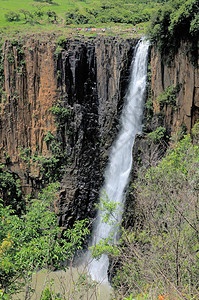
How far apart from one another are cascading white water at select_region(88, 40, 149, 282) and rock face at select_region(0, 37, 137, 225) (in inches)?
23.7

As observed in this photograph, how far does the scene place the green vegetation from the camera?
584 cm

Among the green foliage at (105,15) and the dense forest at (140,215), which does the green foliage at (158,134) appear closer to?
the dense forest at (140,215)

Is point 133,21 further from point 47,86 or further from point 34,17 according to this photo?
point 47,86

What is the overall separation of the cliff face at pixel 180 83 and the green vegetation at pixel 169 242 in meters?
3.06

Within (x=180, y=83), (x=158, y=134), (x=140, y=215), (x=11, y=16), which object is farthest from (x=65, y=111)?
(x=11, y=16)

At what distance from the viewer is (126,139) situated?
58.8ft

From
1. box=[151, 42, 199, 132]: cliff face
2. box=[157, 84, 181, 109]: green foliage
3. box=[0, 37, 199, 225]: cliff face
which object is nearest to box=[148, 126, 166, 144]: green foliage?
box=[151, 42, 199, 132]: cliff face

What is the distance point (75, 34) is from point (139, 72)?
597 cm

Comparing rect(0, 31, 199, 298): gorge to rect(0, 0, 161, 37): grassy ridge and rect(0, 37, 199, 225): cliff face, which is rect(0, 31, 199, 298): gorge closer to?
rect(0, 37, 199, 225): cliff face

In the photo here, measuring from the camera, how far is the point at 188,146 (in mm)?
11312

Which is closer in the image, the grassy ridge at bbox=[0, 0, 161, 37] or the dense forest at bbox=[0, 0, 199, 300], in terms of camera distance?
the dense forest at bbox=[0, 0, 199, 300]

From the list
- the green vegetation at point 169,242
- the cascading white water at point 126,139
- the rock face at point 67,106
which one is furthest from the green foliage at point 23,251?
the rock face at point 67,106

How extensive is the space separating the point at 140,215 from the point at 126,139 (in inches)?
237

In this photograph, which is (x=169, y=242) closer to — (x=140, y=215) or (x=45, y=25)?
(x=140, y=215)
